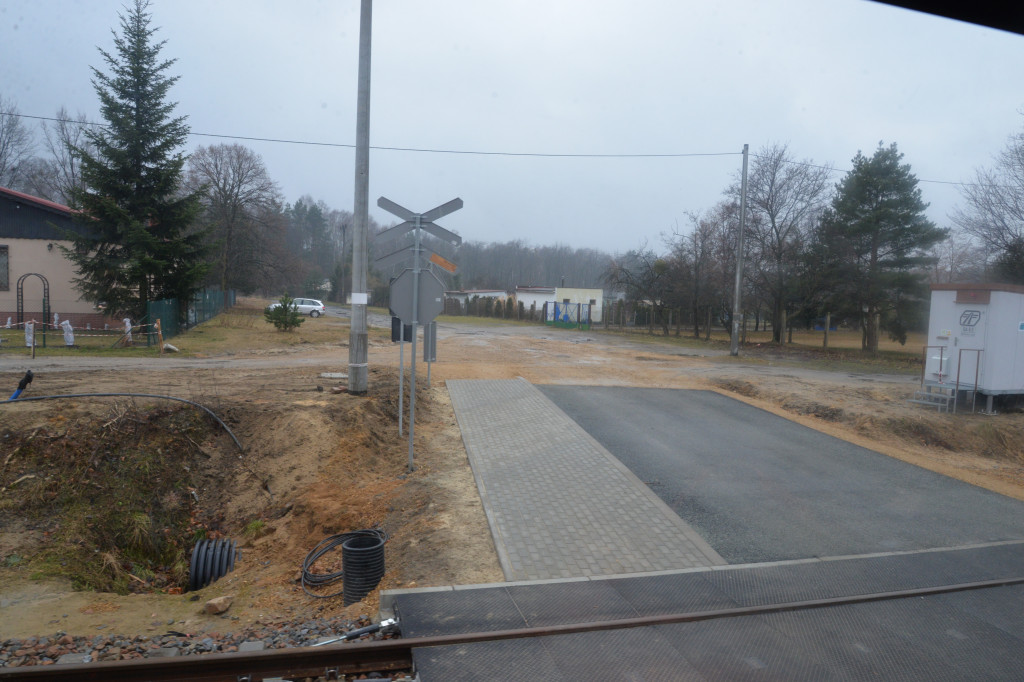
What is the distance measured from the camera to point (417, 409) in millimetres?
13086

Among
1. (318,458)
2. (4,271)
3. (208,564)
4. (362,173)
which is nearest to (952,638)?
(208,564)

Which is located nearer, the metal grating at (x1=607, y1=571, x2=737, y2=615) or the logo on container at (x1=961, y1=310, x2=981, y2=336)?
the metal grating at (x1=607, y1=571, x2=737, y2=615)

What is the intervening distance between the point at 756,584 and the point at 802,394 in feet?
41.2

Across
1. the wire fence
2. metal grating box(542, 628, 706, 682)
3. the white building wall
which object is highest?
the white building wall

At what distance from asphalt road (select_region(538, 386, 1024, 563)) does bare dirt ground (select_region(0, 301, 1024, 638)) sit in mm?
1434

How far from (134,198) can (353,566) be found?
2493 cm

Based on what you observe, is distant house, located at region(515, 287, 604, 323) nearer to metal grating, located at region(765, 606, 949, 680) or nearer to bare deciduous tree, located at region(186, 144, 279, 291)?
bare deciduous tree, located at region(186, 144, 279, 291)

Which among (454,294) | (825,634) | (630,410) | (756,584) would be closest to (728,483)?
(756,584)

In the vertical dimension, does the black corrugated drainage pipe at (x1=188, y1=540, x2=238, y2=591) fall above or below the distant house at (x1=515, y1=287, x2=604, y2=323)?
below

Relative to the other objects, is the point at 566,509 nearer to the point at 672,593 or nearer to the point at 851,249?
the point at 672,593

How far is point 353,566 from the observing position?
19.5 feet

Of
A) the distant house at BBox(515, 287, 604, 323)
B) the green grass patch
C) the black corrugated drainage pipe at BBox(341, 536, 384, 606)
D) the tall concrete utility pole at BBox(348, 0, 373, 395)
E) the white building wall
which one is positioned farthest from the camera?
the distant house at BBox(515, 287, 604, 323)

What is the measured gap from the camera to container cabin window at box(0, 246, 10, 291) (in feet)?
88.6

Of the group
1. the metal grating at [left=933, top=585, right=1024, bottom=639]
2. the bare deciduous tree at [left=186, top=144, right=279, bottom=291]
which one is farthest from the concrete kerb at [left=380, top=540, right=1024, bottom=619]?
the bare deciduous tree at [left=186, top=144, right=279, bottom=291]
